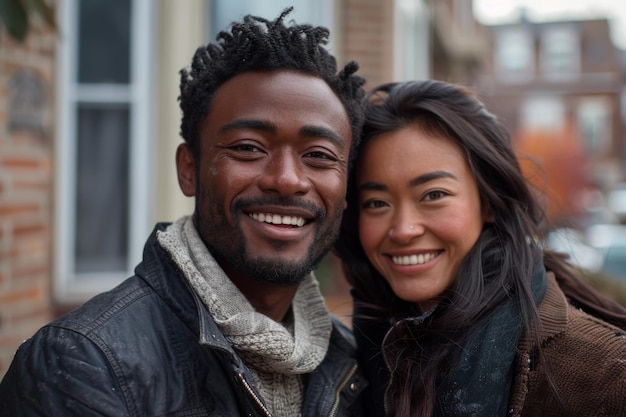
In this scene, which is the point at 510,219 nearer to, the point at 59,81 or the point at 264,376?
the point at 264,376

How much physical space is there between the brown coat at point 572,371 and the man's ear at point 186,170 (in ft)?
3.56

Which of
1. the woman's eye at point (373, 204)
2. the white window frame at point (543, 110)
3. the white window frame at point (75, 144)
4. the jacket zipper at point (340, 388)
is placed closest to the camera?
the jacket zipper at point (340, 388)

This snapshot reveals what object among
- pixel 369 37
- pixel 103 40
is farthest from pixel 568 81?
pixel 103 40

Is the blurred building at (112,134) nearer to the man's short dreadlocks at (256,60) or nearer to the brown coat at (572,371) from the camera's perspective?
the man's short dreadlocks at (256,60)

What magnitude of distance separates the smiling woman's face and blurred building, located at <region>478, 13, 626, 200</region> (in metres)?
30.9

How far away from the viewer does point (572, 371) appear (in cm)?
197

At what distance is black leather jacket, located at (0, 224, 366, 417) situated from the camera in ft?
5.51

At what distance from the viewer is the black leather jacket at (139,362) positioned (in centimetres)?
168

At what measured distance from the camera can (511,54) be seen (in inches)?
1463

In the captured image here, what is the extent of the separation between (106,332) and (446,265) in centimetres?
113

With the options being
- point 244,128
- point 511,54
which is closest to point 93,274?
point 244,128

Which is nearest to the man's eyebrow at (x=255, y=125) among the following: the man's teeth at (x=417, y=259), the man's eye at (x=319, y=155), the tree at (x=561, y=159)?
the man's eye at (x=319, y=155)

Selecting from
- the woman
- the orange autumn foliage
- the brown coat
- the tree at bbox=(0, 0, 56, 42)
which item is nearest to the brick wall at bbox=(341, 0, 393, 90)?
the woman

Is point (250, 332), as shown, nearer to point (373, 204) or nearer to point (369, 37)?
point (373, 204)
